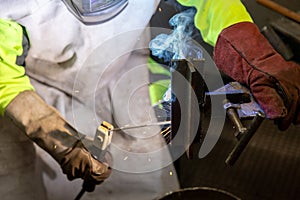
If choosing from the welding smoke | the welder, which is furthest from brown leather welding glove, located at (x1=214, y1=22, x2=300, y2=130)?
Answer: the welding smoke

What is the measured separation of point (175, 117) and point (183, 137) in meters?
0.06

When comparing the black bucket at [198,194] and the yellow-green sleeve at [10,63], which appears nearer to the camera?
the black bucket at [198,194]

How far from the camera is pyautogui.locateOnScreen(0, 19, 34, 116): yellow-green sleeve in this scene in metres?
1.01

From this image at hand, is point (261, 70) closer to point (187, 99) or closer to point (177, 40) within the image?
point (187, 99)

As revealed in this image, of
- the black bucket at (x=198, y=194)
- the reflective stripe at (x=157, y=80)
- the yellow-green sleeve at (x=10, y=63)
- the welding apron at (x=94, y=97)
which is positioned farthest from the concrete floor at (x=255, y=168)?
the yellow-green sleeve at (x=10, y=63)

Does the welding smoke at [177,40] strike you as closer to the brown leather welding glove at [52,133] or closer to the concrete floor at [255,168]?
the concrete floor at [255,168]

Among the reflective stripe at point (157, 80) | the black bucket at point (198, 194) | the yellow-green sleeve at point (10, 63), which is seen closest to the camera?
the black bucket at point (198, 194)

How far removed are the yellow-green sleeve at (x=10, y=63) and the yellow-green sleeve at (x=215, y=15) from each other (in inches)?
19.9

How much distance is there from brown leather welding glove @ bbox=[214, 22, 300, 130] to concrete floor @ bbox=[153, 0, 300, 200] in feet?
0.78

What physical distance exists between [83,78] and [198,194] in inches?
22.1

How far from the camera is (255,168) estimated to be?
45.7 inches

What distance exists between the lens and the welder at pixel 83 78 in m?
1.02

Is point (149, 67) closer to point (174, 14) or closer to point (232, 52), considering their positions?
point (174, 14)

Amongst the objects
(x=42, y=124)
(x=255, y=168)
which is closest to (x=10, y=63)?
(x=42, y=124)
